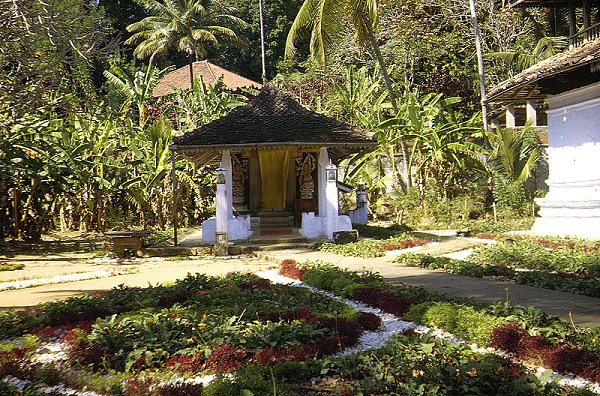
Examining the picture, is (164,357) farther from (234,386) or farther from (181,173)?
(181,173)

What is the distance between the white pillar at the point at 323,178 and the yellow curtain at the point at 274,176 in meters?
2.16

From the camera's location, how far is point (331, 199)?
1470cm

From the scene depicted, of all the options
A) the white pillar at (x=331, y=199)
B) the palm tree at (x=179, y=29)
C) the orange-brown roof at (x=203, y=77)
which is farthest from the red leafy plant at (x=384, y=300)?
the orange-brown roof at (x=203, y=77)

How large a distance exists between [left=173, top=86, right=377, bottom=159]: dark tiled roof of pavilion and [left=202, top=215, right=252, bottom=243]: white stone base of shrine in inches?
86.5

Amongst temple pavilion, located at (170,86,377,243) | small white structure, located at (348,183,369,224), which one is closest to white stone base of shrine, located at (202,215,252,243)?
temple pavilion, located at (170,86,377,243)

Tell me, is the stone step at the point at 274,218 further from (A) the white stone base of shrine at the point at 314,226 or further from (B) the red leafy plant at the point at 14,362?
(B) the red leafy plant at the point at 14,362

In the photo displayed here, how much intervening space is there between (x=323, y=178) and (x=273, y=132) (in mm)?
1868

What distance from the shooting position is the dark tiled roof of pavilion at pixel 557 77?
12.0 m

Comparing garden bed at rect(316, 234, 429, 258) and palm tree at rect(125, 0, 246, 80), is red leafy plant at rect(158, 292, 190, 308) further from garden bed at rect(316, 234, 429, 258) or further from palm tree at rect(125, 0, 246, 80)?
palm tree at rect(125, 0, 246, 80)

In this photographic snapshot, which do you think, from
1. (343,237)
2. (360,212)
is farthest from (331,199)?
(360,212)

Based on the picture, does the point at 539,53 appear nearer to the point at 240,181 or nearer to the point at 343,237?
the point at 343,237

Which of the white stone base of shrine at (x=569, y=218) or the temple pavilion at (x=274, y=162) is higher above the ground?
the temple pavilion at (x=274, y=162)

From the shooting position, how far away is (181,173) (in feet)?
64.9

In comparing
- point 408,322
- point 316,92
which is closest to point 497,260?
point 408,322
